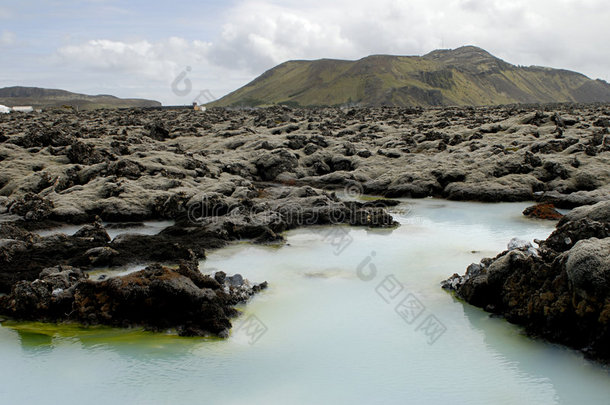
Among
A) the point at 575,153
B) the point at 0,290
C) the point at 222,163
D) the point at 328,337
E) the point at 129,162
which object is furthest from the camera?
A: the point at 222,163

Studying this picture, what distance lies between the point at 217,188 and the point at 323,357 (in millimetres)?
13992

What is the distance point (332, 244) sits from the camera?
15.1 m

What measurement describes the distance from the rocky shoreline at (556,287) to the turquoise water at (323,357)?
12.3 inches

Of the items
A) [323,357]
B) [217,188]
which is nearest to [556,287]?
[323,357]

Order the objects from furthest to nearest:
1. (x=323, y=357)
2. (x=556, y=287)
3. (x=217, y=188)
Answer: (x=217, y=188) → (x=556, y=287) → (x=323, y=357)

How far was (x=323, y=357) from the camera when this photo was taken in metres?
8.45

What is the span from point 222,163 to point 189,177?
4.01 m

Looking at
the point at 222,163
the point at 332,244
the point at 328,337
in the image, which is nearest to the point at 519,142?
the point at 222,163

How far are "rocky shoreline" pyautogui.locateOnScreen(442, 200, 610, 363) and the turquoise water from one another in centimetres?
31

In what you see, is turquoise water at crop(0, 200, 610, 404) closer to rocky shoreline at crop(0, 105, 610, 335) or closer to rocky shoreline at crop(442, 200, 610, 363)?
rocky shoreline at crop(442, 200, 610, 363)

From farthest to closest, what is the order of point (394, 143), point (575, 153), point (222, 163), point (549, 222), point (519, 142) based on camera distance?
point (394, 143) < point (519, 142) < point (222, 163) < point (575, 153) < point (549, 222)

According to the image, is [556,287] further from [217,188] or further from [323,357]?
[217,188]

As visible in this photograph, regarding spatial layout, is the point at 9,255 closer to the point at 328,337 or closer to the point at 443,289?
the point at 328,337

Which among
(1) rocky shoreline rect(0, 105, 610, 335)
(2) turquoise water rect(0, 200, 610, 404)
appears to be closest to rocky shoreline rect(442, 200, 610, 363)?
(2) turquoise water rect(0, 200, 610, 404)
